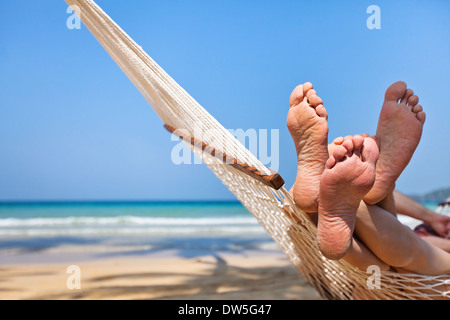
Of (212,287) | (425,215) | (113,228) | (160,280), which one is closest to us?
(425,215)

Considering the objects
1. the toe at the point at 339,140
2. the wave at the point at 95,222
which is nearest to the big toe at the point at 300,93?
the toe at the point at 339,140

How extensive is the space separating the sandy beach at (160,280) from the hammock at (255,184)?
623 millimetres

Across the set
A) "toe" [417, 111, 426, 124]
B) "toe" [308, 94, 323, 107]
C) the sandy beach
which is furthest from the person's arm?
"toe" [308, 94, 323, 107]

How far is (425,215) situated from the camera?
4.72ft

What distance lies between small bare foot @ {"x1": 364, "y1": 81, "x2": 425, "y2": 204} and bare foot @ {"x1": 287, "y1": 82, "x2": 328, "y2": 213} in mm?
159

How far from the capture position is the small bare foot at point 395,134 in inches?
37.3

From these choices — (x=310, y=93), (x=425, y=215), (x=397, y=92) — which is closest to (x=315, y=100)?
(x=310, y=93)

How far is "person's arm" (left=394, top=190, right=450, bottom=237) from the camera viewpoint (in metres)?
1.42

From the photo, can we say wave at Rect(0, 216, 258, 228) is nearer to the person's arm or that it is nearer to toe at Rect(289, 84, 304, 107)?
the person's arm

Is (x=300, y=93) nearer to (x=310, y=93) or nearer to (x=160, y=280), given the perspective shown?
(x=310, y=93)

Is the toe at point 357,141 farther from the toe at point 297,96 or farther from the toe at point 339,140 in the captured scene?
the toe at point 297,96

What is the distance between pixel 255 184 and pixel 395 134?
0.38 m
